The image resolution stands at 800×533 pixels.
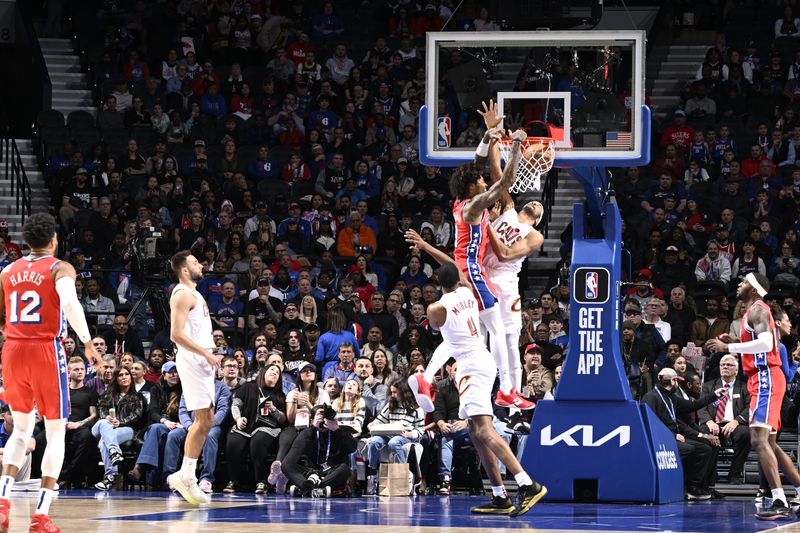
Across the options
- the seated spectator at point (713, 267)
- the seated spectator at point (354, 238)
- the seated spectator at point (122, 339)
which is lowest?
the seated spectator at point (122, 339)

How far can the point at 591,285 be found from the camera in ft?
45.0

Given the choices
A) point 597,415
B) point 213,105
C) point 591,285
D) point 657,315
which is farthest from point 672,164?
point 597,415

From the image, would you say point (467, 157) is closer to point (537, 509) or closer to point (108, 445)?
point (537, 509)

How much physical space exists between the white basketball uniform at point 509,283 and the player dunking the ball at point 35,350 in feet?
13.5

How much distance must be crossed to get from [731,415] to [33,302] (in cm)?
898

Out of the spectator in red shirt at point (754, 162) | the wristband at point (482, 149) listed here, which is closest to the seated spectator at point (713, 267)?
the spectator in red shirt at point (754, 162)

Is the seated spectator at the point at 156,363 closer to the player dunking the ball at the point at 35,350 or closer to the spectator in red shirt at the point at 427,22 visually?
the player dunking the ball at the point at 35,350

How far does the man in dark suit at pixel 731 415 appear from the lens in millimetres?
15750

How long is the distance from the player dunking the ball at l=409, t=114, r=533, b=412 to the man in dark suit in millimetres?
4007

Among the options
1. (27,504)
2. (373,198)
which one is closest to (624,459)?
(27,504)

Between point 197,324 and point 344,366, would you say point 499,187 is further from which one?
point 344,366

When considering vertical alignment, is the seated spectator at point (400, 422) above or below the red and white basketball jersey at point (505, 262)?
below

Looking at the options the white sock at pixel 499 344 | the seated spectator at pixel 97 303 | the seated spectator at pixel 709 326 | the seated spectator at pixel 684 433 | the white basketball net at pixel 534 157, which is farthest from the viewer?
the seated spectator at pixel 97 303

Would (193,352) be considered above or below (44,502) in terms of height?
above
